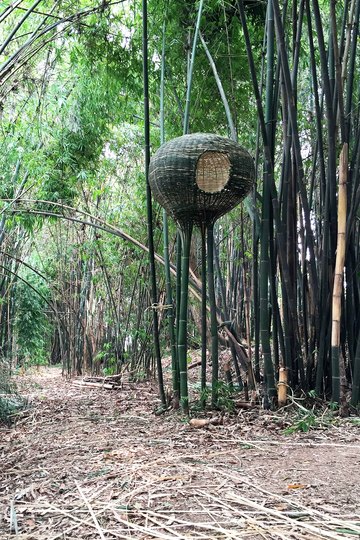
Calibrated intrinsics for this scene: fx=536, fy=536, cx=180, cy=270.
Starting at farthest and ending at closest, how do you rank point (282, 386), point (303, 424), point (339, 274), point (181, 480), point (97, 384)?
point (97, 384)
point (282, 386)
point (339, 274)
point (303, 424)
point (181, 480)

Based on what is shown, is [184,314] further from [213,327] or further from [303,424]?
[303,424]

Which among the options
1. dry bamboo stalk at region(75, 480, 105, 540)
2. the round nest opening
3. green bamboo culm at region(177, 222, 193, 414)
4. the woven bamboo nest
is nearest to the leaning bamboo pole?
the woven bamboo nest

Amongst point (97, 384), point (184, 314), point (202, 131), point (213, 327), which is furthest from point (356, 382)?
point (97, 384)

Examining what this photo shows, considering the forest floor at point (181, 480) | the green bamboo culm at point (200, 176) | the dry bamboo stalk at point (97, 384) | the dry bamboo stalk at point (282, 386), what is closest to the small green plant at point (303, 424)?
the forest floor at point (181, 480)

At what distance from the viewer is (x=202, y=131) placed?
11.1 feet

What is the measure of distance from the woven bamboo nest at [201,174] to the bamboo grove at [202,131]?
27 centimetres

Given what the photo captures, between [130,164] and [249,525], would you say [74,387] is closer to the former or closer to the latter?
[130,164]

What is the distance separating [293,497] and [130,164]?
461cm

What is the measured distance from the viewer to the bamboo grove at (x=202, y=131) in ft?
8.05

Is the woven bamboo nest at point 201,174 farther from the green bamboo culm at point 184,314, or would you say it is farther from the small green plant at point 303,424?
the small green plant at point 303,424

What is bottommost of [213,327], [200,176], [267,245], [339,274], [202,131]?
[213,327]

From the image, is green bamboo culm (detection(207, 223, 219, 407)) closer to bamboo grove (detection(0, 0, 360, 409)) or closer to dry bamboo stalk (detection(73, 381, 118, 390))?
bamboo grove (detection(0, 0, 360, 409))

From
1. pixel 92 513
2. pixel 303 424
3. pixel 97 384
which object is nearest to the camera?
pixel 92 513

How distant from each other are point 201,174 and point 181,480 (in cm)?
122
